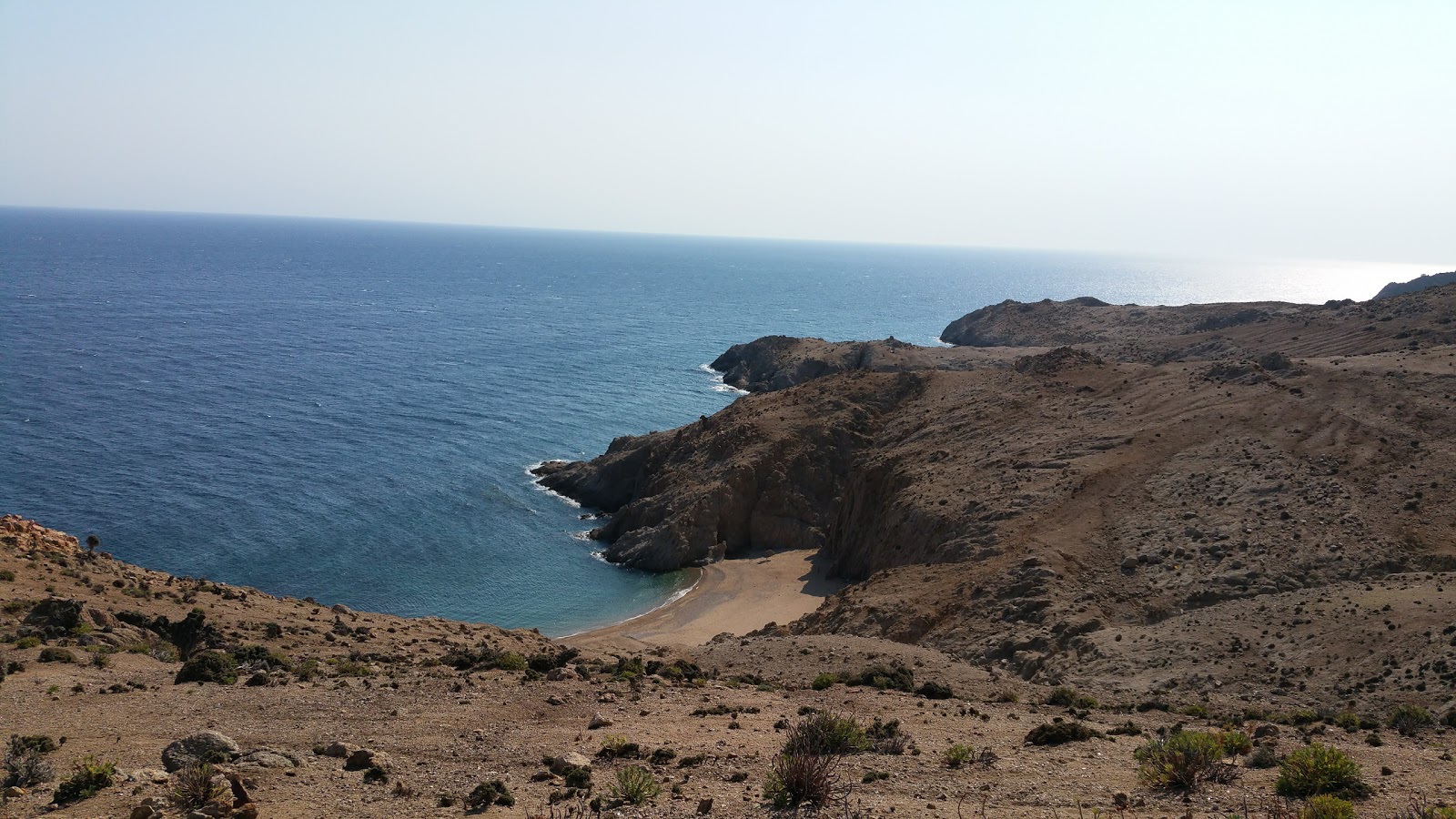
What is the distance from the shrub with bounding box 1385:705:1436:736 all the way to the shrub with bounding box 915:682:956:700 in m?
10.7

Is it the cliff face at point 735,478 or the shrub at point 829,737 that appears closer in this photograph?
the shrub at point 829,737

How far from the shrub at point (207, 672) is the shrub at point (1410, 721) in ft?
96.2

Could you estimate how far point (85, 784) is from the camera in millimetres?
16219

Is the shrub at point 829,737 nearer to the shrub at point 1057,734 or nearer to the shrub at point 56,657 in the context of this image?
the shrub at point 1057,734

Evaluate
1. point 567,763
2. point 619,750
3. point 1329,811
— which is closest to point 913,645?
point 619,750

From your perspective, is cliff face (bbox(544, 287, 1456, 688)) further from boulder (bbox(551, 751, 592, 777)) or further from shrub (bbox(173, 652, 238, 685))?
shrub (bbox(173, 652, 238, 685))

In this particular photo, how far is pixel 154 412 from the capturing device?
8269cm

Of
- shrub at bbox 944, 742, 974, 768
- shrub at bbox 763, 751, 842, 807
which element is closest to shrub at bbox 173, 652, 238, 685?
shrub at bbox 763, 751, 842, 807

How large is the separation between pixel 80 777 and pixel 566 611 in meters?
36.0

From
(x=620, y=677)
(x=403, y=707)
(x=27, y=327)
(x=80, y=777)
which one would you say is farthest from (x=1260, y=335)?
(x=27, y=327)

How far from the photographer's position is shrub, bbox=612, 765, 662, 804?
54.1 feet

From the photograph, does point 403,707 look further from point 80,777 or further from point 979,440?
point 979,440

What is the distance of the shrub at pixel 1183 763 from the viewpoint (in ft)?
55.7

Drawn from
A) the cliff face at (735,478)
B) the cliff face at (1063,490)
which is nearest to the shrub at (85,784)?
the cliff face at (1063,490)
